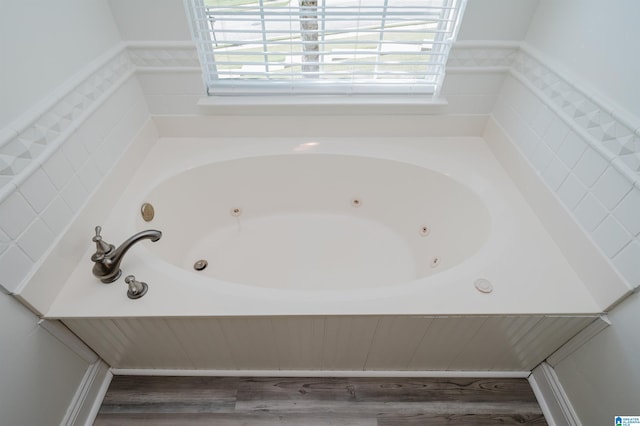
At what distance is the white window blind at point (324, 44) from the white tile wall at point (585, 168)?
425 millimetres

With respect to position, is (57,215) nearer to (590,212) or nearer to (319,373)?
(319,373)

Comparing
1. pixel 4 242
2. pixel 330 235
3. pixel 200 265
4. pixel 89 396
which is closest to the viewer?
pixel 4 242

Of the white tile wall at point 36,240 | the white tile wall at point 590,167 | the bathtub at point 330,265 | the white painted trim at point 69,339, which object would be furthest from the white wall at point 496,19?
the white painted trim at point 69,339

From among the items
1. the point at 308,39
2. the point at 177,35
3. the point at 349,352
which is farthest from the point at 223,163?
the point at 349,352

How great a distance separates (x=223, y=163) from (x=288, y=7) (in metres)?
0.71

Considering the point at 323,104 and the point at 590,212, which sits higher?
the point at 323,104

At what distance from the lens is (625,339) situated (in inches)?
34.0

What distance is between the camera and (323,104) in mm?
1465

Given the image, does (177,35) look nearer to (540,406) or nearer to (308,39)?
(308,39)

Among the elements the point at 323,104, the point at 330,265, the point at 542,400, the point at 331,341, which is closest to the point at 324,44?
the point at 323,104

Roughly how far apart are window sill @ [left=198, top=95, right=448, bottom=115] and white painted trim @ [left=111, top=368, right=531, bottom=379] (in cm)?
112

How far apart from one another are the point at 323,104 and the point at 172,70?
2.22ft

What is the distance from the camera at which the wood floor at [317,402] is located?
3.75ft

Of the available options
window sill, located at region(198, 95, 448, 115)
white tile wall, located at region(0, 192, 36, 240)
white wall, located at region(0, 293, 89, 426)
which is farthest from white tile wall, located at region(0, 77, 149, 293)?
window sill, located at region(198, 95, 448, 115)
